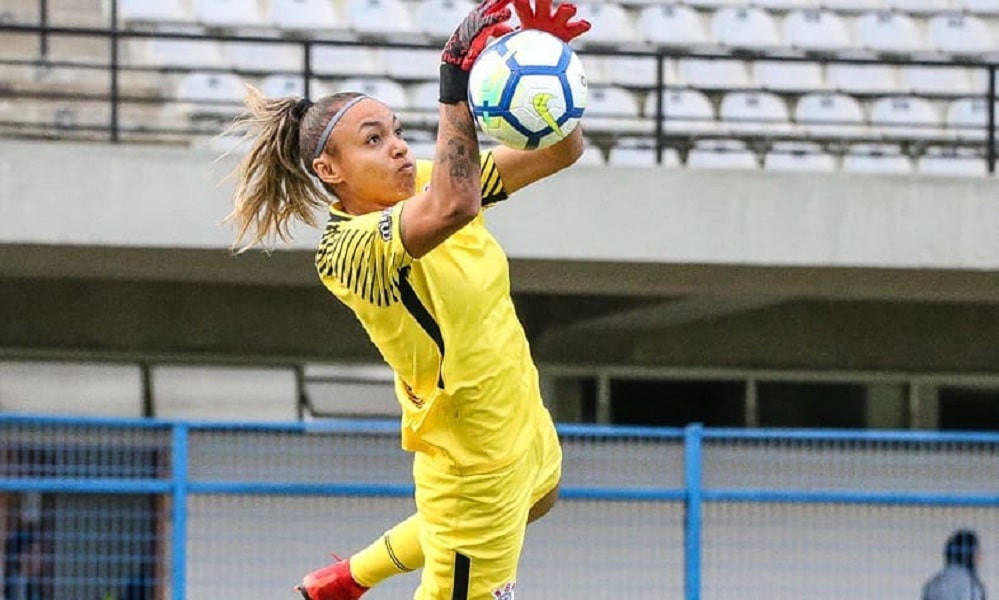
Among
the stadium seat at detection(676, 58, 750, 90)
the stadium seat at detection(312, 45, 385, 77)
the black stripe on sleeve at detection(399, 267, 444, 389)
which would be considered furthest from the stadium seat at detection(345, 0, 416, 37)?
the black stripe on sleeve at detection(399, 267, 444, 389)

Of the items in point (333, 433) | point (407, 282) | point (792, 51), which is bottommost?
point (333, 433)

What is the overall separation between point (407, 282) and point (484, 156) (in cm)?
54

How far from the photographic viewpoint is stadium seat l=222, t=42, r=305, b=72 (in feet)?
43.1

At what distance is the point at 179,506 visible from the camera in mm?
8719

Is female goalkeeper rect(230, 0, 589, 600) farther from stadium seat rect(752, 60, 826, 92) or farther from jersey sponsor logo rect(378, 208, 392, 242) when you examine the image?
stadium seat rect(752, 60, 826, 92)

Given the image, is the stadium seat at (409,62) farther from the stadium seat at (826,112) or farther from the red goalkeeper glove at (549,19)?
the red goalkeeper glove at (549,19)

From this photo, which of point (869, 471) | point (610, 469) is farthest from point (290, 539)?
point (869, 471)

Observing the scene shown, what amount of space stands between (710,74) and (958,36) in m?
2.12

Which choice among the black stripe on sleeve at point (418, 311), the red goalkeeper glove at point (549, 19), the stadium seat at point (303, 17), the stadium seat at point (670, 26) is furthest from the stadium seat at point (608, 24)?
the red goalkeeper glove at point (549, 19)

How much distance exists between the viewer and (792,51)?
13594mm

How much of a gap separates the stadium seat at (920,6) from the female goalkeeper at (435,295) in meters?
10.4

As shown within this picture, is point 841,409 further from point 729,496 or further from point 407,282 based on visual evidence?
point 407,282

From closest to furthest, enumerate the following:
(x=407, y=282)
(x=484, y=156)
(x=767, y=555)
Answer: (x=407, y=282)
(x=484, y=156)
(x=767, y=555)

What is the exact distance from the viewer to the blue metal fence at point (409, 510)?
892 cm
